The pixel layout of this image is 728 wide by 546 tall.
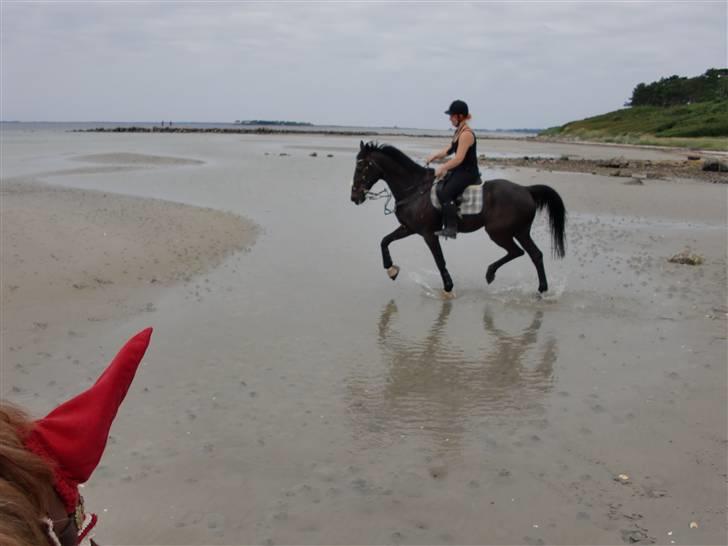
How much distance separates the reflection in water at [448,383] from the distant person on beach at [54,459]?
341 cm

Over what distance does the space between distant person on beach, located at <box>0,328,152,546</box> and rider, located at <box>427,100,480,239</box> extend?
25.1 ft

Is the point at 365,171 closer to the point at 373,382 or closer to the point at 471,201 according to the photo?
the point at 471,201

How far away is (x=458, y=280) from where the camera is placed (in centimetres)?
959

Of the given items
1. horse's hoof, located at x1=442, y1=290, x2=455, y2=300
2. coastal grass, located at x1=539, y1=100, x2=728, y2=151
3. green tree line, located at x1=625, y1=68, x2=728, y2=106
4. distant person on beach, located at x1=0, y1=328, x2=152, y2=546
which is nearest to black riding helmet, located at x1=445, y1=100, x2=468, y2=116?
horse's hoof, located at x1=442, y1=290, x2=455, y2=300

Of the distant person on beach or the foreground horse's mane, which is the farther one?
the foreground horse's mane

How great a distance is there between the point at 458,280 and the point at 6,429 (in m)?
8.68

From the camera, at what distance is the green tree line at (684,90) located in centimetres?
7562

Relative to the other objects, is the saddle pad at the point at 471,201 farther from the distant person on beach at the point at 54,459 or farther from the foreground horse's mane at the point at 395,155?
the distant person on beach at the point at 54,459

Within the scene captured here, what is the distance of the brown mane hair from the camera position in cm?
108

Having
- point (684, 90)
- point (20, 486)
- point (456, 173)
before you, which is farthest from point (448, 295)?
point (684, 90)

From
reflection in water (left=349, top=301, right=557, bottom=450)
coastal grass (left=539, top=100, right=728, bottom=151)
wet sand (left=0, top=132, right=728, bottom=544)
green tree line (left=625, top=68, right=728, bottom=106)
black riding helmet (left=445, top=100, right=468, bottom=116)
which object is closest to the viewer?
wet sand (left=0, top=132, right=728, bottom=544)

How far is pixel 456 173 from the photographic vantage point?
29.0 feet

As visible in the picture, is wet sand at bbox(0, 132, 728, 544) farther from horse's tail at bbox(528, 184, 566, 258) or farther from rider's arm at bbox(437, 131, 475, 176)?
rider's arm at bbox(437, 131, 475, 176)

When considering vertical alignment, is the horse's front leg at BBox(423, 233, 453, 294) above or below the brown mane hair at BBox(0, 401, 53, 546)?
below
